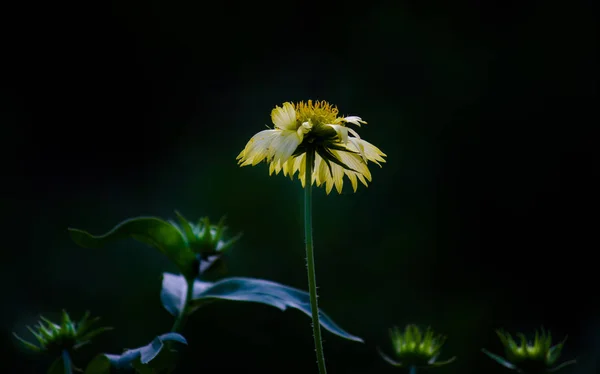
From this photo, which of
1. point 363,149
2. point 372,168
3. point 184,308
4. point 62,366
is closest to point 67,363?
point 62,366

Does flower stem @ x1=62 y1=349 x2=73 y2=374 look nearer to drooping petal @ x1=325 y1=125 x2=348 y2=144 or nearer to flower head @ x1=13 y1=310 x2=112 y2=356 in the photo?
flower head @ x1=13 y1=310 x2=112 y2=356

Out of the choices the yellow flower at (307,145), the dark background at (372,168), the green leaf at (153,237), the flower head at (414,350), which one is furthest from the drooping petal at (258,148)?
the dark background at (372,168)

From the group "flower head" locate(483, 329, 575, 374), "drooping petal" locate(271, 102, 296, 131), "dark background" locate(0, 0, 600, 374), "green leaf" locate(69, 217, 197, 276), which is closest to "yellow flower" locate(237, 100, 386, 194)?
"drooping petal" locate(271, 102, 296, 131)

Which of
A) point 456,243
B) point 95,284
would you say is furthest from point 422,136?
point 95,284

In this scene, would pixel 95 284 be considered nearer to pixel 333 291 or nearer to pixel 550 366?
pixel 333 291

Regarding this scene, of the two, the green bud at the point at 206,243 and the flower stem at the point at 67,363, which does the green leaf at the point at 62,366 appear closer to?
the flower stem at the point at 67,363

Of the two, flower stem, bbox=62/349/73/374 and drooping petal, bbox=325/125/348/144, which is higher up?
drooping petal, bbox=325/125/348/144

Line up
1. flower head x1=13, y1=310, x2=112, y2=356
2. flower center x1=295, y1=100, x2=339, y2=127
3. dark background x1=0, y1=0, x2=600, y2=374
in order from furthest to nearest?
dark background x1=0, y1=0, x2=600, y2=374
flower center x1=295, y1=100, x2=339, y2=127
flower head x1=13, y1=310, x2=112, y2=356
